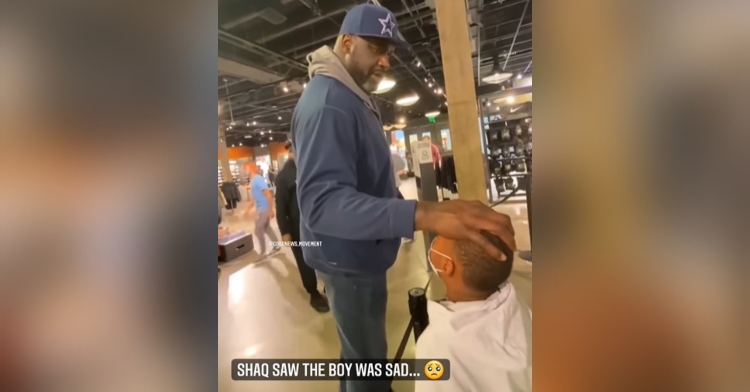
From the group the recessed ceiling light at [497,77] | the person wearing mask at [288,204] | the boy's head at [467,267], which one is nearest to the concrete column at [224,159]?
the person wearing mask at [288,204]

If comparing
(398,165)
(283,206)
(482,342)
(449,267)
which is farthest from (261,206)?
(482,342)

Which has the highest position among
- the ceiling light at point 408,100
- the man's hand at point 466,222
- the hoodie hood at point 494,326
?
the ceiling light at point 408,100

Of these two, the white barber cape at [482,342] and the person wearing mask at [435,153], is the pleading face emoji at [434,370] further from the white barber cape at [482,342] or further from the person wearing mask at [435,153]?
the person wearing mask at [435,153]

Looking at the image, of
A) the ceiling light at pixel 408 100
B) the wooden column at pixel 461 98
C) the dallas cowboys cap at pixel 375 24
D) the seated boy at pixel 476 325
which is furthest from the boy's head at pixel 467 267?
the dallas cowboys cap at pixel 375 24

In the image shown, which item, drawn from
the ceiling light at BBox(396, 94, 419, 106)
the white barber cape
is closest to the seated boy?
the white barber cape

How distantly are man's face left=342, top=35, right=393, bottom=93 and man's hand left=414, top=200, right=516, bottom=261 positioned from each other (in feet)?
0.94

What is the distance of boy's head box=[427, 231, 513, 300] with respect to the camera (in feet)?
2.51

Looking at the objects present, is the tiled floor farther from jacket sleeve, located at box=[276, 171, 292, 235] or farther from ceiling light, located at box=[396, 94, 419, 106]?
ceiling light, located at box=[396, 94, 419, 106]

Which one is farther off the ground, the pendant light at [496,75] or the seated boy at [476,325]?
the pendant light at [496,75]

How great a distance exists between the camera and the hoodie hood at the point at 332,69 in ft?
2.58
